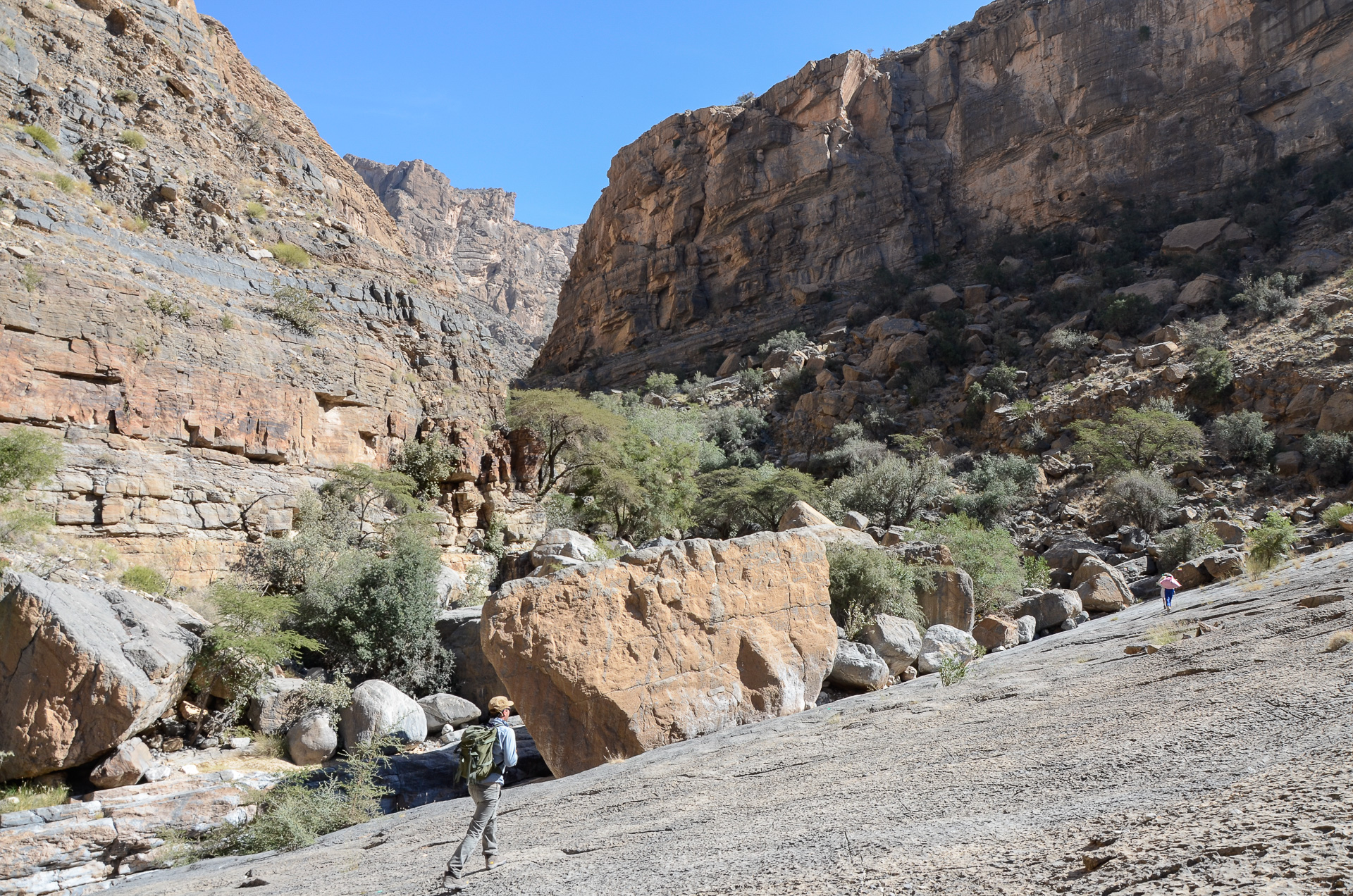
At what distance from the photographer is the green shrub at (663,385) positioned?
4466 centimetres

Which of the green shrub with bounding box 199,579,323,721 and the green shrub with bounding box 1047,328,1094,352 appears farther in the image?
the green shrub with bounding box 1047,328,1094,352

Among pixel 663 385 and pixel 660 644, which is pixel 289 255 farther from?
pixel 663 385

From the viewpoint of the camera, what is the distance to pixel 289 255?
70.2ft

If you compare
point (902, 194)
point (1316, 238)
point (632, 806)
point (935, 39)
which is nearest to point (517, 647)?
point (632, 806)

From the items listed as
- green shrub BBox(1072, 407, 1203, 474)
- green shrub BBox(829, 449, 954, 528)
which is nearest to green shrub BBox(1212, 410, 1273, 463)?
green shrub BBox(1072, 407, 1203, 474)

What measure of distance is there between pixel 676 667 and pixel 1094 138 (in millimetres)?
47695

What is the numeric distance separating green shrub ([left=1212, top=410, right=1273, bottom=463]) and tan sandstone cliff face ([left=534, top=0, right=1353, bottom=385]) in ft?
73.5

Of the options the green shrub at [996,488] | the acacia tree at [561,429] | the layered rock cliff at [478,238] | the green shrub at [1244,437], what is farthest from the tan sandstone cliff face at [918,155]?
the layered rock cliff at [478,238]

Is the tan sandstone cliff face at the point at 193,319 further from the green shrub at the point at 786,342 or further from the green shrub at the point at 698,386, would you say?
the green shrub at the point at 786,342

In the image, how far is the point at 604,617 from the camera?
931cm

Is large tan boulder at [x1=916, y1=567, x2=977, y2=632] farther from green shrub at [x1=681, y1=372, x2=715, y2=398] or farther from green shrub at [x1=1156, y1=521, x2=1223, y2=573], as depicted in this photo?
green shrub at [x1=681, y1=372, x2=715, y2=398]

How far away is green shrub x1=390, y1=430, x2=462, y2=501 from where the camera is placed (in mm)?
19797

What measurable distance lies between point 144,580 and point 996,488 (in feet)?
76.3

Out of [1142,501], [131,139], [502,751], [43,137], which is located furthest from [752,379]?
[502,751]
